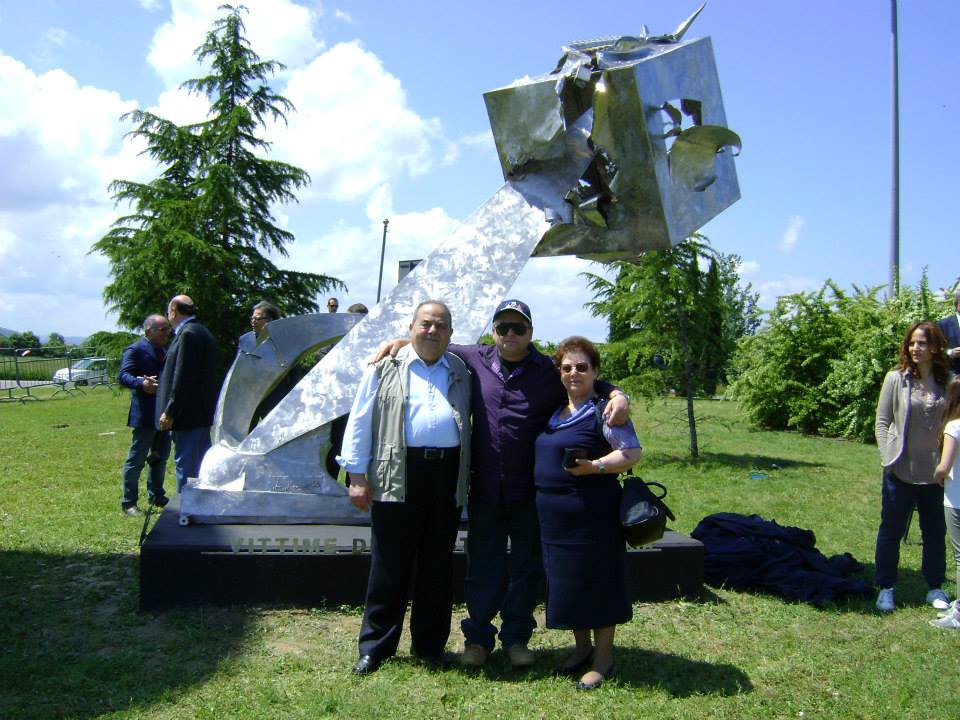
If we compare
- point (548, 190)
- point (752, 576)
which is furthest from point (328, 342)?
point (752, 576)

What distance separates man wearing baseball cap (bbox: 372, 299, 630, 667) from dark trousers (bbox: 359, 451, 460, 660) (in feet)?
0.42

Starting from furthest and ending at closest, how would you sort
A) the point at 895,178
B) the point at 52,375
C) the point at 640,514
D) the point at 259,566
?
the point at 52,375, the point at 895,178, the point at 259,566, the point at 640,514

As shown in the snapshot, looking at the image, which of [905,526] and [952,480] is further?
[905,526]

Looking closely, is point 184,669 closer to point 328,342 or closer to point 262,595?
point 262,595

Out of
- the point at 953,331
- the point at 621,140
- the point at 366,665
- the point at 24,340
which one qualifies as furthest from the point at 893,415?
the point at 24,340

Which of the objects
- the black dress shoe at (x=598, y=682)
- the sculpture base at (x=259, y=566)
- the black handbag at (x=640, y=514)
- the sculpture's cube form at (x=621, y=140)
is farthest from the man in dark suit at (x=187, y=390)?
the black handbag at (x=640, y=514)

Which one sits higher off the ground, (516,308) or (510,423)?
(516,308)

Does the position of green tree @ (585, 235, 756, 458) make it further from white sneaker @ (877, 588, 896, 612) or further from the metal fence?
the metal fence

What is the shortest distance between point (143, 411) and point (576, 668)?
15.7ft

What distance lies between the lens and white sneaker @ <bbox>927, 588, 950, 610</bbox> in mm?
5098

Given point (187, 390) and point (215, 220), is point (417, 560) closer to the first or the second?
point (187, 390)

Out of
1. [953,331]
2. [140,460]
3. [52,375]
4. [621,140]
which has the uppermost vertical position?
[621,140]

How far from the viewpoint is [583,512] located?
3811mm

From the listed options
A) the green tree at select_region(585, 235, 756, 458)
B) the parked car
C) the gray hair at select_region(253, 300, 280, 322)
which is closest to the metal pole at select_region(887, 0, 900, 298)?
the green tree at select_region(585, 235, 756, 458)
